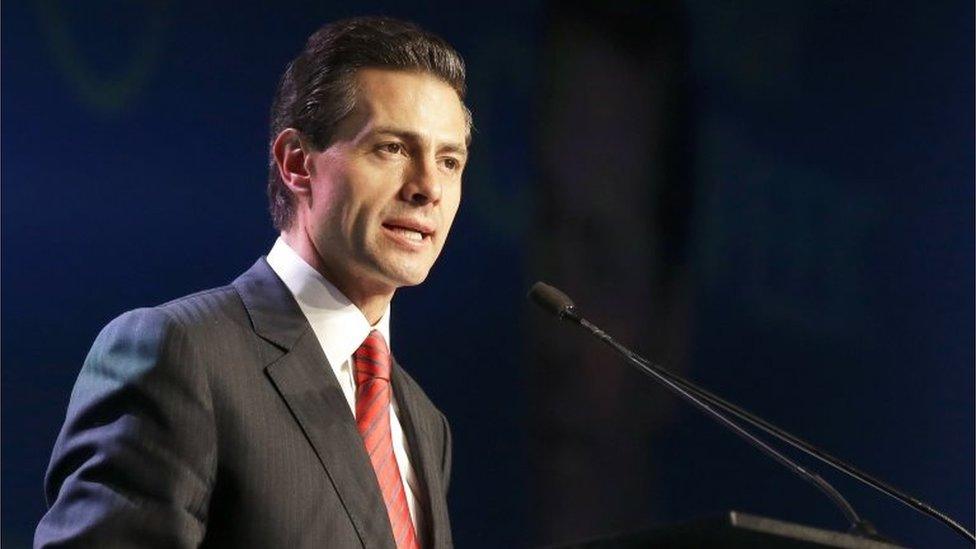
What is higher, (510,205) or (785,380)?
(510,205)

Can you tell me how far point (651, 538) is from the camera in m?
1.16

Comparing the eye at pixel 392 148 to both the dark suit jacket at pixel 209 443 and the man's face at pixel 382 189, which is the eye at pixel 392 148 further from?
the dark suit jacket at pixel 209 443

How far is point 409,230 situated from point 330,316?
0.54 ft

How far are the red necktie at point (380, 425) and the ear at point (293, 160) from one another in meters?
0.24

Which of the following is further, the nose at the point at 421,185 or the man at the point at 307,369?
the nose at the point at 421,185

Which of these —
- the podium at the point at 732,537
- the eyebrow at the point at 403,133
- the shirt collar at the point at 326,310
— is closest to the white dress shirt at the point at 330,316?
the shirt collar at the point at 326,310

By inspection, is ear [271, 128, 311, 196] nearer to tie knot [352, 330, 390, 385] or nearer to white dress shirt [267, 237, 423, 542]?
white dress shirt [267, 237, 423, 542]

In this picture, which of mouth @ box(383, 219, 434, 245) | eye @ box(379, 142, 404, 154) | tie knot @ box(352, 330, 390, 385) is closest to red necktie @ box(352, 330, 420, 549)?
tie knot @ box(352, 330, 390, 385)

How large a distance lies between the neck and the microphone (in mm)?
223

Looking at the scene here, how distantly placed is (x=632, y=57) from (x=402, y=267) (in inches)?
65.1

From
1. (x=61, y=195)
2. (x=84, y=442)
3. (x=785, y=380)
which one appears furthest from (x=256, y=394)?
(x=785, y=380)

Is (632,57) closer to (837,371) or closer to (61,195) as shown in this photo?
(837,371)

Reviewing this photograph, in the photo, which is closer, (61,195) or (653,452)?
(61,195)

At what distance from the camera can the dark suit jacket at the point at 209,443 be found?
153cm
